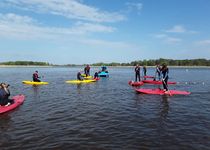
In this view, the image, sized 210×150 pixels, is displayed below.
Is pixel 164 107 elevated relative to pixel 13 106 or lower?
lower

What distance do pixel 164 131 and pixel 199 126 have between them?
1976 millimetres

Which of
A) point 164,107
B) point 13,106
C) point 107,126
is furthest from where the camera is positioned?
point 164,107

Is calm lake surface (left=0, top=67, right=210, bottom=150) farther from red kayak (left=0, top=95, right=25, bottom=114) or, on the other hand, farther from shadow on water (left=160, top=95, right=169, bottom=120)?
red kayak (left=0, top=95, right=25, bottom=114)

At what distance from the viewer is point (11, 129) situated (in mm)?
11125

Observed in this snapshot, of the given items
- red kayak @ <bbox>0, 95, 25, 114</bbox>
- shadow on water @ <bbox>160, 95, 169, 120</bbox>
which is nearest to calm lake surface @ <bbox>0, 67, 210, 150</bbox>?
shadow on water @ <bbox>160, 95, 169, 120</bbox>

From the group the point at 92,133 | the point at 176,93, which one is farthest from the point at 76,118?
the point at 176,93

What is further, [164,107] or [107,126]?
[164,107]

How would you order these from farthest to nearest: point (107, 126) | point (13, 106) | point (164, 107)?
point (164, 107) < point (13, 106) < point (107, 126)

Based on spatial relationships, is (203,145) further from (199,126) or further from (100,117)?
(100,117)

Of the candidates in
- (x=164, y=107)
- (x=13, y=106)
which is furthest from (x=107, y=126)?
(x=13, y=106)

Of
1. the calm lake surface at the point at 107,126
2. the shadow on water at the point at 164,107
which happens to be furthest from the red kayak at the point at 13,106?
the shadow on water at the point at 164,107

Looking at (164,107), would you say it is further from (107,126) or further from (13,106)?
(13,106)

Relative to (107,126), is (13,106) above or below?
above

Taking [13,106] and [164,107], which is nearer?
[13,106]
